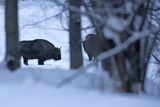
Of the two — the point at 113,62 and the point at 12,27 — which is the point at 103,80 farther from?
the point at 12,27

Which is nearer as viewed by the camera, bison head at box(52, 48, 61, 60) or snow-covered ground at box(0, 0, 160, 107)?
snow-covered ground at box(0, 0, 160, 107)

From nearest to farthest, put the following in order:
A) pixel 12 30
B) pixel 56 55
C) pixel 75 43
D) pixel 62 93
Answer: pixel 62 93, pixel 12 30, pixel 75 43, pixel 56 55

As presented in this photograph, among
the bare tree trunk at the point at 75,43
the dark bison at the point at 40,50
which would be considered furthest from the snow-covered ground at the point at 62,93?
the dark bison at the point at 40,50

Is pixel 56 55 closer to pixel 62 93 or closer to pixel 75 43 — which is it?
pixel 75 43

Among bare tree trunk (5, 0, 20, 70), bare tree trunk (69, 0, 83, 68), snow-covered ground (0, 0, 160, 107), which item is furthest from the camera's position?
bare tree trunk (69, 0, 83, 68)

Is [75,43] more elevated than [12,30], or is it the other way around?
[12,30]

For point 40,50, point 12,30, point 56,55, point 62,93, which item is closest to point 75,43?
point 12,30

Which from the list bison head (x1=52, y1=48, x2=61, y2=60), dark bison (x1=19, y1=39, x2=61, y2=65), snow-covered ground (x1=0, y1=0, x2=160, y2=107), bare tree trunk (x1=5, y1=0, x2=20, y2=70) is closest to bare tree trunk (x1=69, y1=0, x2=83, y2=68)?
bare tree trunk (x1=5, y1=0, x2=20, y2=70)

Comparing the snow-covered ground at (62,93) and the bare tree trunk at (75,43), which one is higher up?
the bare tree trunk at (75,43)

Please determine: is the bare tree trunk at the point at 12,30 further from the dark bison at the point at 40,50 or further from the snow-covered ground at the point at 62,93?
the dark bison at the point at 40,50

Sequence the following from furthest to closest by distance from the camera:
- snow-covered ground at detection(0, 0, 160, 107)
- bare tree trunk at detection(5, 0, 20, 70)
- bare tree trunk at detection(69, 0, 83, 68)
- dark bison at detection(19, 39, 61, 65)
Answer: dark bison at detection(19, 39, 61, 65), bare tree trunk at detection(69, 0, 83, 68), bare tree trunk at detection(5, 0, 20, 70), snow-covered ground at detection(0, 0, 160, 107)

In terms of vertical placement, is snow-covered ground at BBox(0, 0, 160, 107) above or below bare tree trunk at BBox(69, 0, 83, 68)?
below

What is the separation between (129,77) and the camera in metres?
8.71

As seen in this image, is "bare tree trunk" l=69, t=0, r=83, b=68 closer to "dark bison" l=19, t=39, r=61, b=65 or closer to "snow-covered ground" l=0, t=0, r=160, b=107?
"snow-covered ground" l=0, t=0, r=160, b=107
